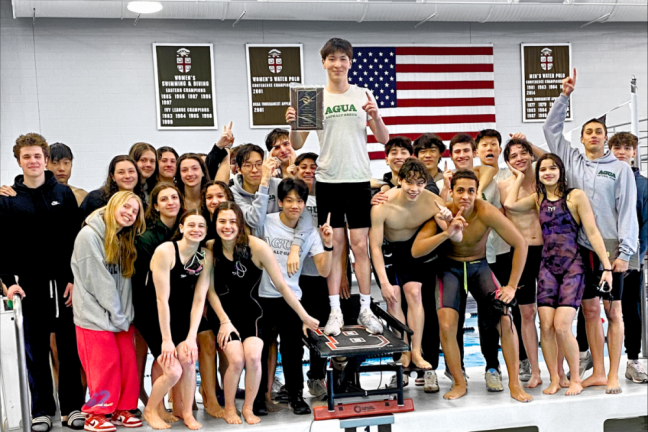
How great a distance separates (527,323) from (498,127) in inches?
314

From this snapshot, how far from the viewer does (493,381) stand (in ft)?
17.5

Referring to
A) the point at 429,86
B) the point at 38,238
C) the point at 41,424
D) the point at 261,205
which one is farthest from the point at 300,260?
the point at 429,86

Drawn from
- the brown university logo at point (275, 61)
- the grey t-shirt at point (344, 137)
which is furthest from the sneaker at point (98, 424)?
the brown university logo at point (275, 61)

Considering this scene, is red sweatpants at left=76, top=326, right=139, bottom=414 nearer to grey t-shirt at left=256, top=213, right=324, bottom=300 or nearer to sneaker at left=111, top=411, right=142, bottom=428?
sneaker at left=111, top=411, right=142, bottom=428

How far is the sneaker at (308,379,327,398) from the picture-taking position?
529 cm

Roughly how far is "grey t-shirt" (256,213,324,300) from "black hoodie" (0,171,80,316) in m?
1.45

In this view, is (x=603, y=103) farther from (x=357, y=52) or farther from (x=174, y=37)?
(x=174, y=37)

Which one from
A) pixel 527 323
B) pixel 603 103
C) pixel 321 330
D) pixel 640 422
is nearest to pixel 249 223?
pixel 321 330

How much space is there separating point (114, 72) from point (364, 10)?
4.40 m

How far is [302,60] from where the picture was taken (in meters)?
12.1

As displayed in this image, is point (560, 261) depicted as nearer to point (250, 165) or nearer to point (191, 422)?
point (250, 165)

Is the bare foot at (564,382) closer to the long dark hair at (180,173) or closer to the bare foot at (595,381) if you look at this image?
the bare foot at (595,381)

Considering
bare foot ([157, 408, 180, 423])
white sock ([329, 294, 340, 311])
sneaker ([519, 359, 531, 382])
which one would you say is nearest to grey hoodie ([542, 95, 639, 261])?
sneaker ([519, 359, 531, 382])

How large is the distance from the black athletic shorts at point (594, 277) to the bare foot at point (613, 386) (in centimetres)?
63
